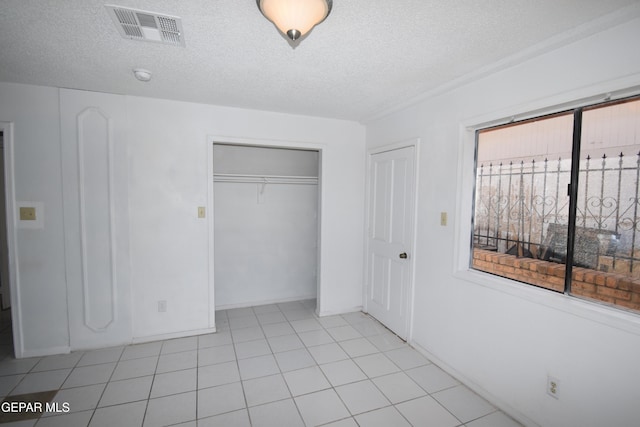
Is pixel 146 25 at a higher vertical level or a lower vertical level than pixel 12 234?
higher

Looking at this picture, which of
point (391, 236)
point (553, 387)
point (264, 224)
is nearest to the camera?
point (553, 387)

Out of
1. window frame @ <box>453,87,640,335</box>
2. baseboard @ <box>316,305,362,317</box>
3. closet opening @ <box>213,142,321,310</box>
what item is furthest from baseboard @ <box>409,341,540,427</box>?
closet opening @ <box>213,142,321,310</box>

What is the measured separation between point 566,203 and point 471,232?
0.70m

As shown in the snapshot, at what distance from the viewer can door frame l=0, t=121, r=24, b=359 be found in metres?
2.52

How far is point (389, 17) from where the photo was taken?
1.54 meters

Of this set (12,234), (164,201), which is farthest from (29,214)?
(164,201)

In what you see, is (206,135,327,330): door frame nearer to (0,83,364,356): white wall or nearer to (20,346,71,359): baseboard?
(0,83,364,356): white wall

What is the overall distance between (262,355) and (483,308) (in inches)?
76.2

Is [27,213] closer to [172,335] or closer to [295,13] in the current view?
[172,335]

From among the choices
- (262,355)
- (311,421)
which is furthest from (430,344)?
(262,355)

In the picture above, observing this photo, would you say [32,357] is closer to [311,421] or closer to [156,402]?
[156,402]

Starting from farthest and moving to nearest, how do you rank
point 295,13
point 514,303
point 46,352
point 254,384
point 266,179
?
point 266,179 → point 46,352 → point 254,384 → point 514,303 → point 295,13

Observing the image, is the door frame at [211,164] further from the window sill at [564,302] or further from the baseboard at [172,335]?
the window sill at [564,302]

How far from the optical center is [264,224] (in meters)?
3.99
